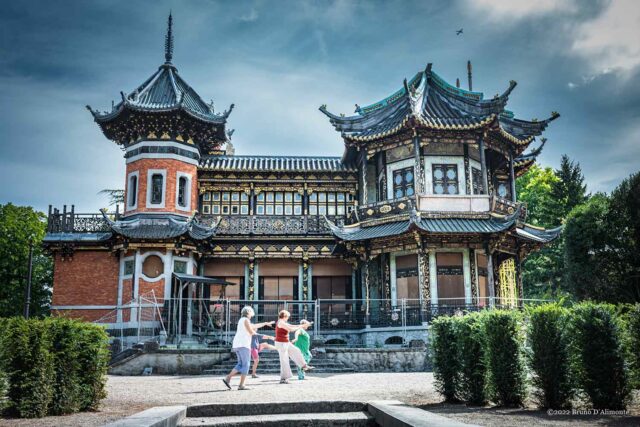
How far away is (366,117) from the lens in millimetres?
25938

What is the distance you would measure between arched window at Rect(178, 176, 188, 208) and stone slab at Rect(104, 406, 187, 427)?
19.1m

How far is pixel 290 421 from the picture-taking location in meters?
8.25

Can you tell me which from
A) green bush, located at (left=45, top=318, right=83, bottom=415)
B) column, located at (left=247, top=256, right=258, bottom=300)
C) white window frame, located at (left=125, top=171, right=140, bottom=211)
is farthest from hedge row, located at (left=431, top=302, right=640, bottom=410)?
white window frame, located at (left=125, top=171, right=140, bottom=211)

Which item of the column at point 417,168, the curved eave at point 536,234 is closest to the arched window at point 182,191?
the column at point 417,168

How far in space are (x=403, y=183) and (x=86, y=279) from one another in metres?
14.6

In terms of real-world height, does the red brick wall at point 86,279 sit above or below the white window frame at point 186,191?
below

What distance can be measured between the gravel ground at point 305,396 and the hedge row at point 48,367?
0.33 meters

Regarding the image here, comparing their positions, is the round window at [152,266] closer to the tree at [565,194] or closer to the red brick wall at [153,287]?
the red brick wall at [153,287]

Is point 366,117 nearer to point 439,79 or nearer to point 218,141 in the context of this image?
point 439,79

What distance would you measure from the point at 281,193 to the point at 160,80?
7.97 metres

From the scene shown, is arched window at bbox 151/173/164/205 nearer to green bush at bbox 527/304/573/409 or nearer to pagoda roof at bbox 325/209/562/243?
pagoda roof at bbox 325/209/562/243

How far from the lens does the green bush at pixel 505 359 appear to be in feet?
31.1

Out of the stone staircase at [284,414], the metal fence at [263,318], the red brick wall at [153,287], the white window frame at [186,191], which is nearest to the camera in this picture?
the stone staircase at [284,414]

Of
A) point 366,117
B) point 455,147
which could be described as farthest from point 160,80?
point 455,147
